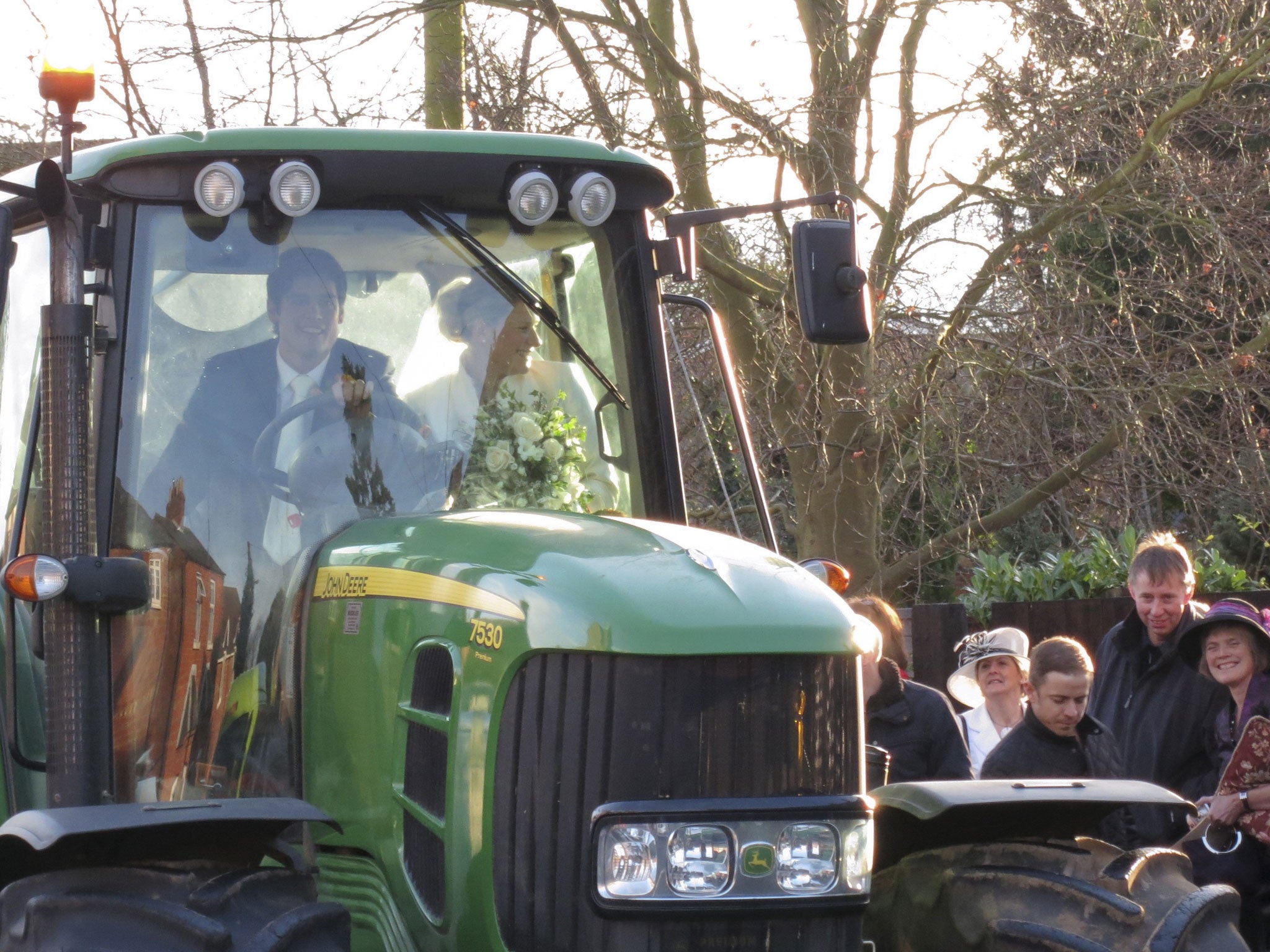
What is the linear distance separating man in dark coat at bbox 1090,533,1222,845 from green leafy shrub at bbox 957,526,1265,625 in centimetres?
600

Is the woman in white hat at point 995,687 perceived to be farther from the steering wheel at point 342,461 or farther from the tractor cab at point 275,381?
the steering wheel at point 342,461

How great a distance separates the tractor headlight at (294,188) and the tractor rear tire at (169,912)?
1.52m

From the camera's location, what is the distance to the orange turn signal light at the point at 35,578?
3416mm

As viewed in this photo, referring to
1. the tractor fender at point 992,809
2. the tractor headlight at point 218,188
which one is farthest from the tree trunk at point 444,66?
the tractor fender at point 992,809

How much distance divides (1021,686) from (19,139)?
28.2 ft

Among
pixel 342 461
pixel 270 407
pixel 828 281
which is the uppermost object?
pixel 828 281

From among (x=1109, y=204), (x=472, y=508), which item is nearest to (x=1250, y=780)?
(x=472, y=508)

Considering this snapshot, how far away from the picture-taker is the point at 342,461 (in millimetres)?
3717

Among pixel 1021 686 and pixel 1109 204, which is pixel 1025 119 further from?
pixel 1021 686

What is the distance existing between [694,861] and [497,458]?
1.26 metres

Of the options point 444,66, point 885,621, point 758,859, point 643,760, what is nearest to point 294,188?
point 643,760

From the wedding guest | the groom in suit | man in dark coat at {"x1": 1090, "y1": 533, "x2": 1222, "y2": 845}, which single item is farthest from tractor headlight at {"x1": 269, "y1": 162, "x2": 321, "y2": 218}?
man in dark coat at {"x1": 1090, "y1": 533, "x2": 1222, "y2": 845}

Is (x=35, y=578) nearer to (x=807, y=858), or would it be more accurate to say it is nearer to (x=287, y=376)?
(x=287, y=376)

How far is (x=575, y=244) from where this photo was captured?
4129 mm
